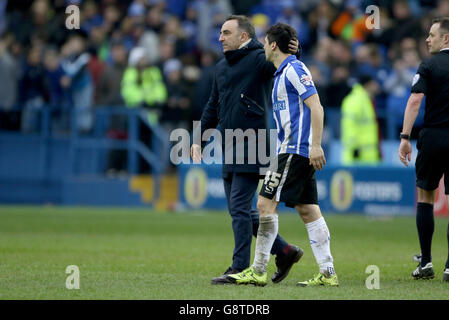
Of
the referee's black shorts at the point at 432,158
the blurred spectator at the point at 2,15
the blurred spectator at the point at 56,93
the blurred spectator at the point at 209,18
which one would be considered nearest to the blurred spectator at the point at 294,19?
the blurred spectator at the point at 209,18

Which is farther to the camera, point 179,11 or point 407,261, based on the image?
point 179,11

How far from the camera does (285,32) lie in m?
7.81

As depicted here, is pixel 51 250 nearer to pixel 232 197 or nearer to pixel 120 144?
pixel 232 197

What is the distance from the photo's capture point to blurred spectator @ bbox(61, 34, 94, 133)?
20.4 meters

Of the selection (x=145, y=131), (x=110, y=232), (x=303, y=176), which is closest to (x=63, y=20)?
(x=145, y=131)

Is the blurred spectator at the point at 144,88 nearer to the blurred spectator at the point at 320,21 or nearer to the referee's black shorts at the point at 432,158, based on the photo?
the blurred spectator at the point at 320,21

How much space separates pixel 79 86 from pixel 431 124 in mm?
13217

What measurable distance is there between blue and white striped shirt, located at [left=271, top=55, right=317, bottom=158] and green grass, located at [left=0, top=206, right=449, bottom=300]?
4.02ft

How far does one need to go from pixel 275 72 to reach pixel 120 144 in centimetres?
1282

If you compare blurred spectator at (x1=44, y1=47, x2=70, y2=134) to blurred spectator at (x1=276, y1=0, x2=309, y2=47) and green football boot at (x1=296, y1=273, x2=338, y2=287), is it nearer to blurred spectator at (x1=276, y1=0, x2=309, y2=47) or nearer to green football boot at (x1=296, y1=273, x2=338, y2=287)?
blurred spectator at (x1=276, y1=0, x2=309, y2=47)

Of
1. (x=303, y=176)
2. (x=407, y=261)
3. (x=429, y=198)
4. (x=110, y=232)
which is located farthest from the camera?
(x=110, y=232)

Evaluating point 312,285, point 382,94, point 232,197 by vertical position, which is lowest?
point 312,285

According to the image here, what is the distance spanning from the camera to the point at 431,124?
8.68 m

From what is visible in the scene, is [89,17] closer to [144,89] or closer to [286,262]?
[144,89]
